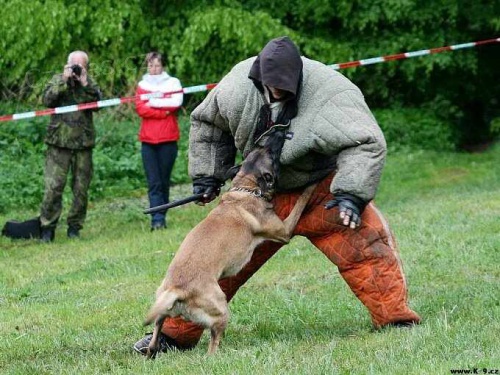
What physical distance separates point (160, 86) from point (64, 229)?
6.36ft

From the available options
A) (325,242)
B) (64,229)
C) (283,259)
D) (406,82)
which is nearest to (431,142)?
(406,82)

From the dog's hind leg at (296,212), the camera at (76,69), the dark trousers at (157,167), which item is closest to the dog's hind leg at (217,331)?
the dog's hind leg at (296,212)

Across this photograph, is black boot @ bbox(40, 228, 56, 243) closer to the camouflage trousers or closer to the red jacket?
the camouflage trousers

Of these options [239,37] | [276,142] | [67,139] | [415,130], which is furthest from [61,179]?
[415,130]

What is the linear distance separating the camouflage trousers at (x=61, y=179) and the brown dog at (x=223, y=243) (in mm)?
5283

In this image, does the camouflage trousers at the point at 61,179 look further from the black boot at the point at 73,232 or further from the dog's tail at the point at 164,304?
the dog's tail at the point at 164,304

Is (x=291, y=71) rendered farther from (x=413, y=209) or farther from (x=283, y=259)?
(x=413, y=209)

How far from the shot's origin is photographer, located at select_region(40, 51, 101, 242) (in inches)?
416

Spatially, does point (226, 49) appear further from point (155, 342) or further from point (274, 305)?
point (155, 342)

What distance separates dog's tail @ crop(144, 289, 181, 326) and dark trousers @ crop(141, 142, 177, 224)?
603cm

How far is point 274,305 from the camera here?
671 centimetres

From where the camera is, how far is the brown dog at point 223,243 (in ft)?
17.0

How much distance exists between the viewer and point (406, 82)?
2061 centimetres

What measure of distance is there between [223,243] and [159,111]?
6052 mm
